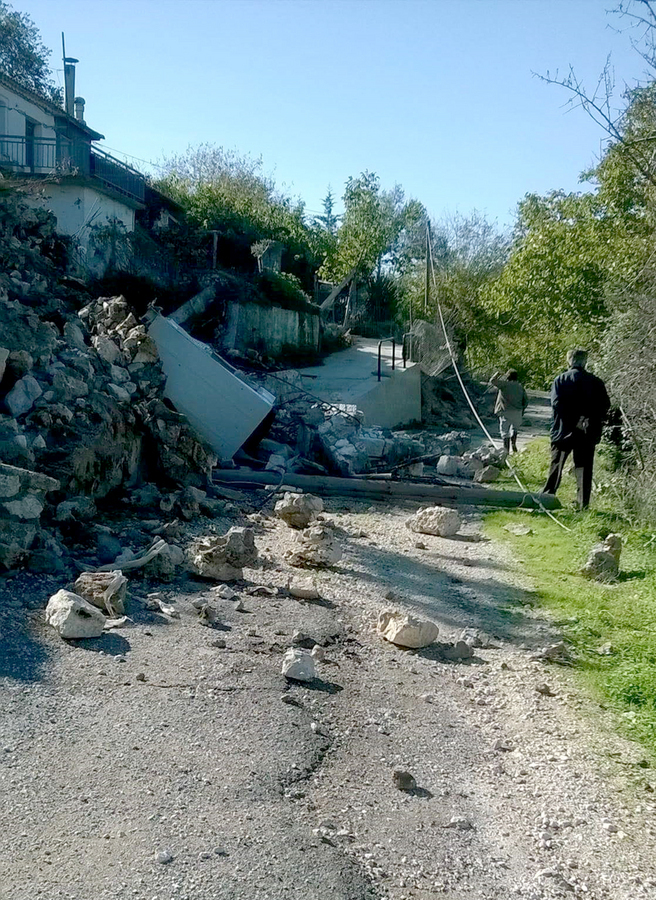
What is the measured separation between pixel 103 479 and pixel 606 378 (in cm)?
601

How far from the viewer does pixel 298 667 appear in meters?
4.88

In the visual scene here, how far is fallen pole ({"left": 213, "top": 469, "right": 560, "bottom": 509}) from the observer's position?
1120 cm

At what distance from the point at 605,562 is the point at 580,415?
2925 mm

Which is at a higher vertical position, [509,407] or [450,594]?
[509,407]

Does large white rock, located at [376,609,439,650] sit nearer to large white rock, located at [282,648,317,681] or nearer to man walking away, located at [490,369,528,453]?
large white rock, located at [282,648,317,681]

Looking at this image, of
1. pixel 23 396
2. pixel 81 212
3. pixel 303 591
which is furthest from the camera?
pixel 81 212

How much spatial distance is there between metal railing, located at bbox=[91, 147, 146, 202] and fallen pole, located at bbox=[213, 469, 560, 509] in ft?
47.4

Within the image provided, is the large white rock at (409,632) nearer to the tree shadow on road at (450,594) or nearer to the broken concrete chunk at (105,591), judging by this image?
the tree shadow on road at (450,594)

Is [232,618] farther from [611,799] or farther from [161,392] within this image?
[161,392]

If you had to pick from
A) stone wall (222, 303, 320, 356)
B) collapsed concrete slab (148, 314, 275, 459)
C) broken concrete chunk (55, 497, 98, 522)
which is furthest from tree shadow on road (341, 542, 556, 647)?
stone wall (222, 303, 320, 356)

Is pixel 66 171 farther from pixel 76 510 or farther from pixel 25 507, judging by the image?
pixel 25 507

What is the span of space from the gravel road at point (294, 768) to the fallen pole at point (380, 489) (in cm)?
508

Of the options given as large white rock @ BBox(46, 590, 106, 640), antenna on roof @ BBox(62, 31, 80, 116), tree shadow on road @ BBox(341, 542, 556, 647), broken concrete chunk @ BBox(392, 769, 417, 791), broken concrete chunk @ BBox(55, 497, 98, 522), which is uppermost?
antenna on roof @ BBox(62, 31, 80, 116)

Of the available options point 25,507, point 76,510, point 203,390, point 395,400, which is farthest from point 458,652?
point 395,400
